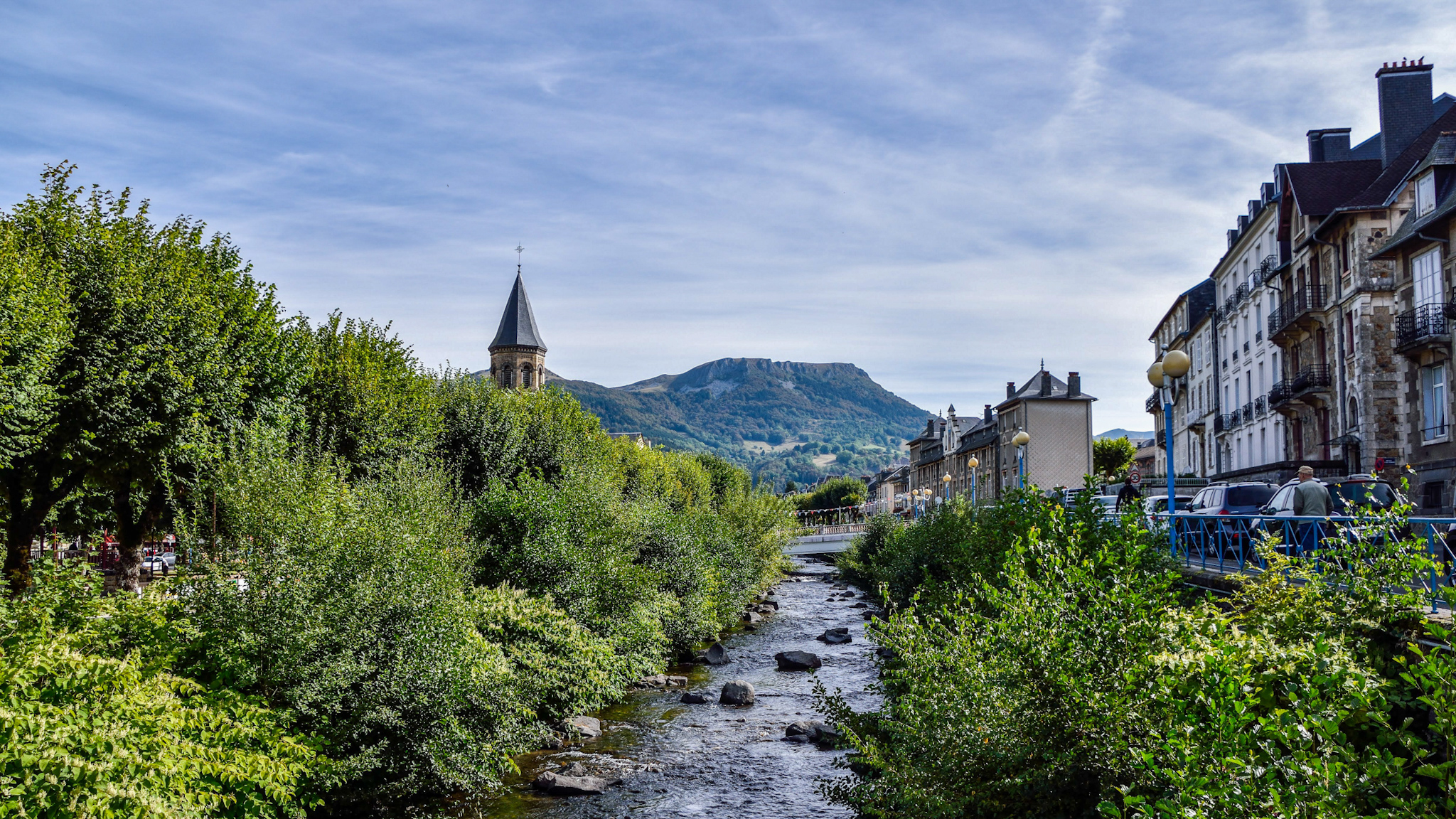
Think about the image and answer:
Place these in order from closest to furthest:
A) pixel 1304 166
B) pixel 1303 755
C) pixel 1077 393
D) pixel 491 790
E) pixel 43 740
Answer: pixel 1303 755
pixel 43 740
pixel 491 790
pixel 1304 166
pixel 1077 393

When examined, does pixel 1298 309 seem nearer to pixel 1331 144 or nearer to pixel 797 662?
pixel 1331 144

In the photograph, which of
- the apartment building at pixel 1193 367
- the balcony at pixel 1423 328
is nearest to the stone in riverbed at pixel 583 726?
the balcony at pixel 1423 328

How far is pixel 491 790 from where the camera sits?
13.7 m

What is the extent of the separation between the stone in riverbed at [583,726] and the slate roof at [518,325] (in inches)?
3606

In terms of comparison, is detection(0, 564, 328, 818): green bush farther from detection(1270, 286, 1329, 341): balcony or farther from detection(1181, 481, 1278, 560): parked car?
detection(1270, 286, 1329, 341): balcony

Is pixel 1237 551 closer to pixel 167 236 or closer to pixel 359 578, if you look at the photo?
pixel 359 578

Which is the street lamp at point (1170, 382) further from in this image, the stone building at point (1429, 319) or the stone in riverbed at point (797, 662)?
the stone building at point (1429, 319)

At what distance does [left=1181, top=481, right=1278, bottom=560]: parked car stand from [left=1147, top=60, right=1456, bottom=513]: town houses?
3423mm

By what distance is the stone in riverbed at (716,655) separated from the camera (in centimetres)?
2636

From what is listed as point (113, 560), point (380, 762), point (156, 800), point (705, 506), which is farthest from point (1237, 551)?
point (705, 506)

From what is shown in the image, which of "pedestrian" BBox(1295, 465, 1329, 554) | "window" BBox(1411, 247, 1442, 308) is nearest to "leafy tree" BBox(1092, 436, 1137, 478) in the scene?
"window" BBox(1411, 247, 1442, 308)

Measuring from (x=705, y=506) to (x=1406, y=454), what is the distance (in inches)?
1178

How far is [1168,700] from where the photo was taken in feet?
18.0

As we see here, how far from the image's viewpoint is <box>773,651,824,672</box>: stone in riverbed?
25.0 meters
